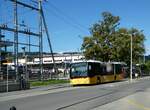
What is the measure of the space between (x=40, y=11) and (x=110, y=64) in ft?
38.9

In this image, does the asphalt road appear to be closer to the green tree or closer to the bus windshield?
the bus windshield

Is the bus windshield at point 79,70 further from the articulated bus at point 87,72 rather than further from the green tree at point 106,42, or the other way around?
the green tree at point 106,42

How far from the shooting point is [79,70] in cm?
4672

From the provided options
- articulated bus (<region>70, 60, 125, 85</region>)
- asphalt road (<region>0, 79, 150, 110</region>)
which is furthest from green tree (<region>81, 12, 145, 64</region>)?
asphalt road (<region>0, 79, 150, 110</region>)

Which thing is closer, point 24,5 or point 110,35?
point 24,5

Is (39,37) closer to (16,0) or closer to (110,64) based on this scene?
(16,0)

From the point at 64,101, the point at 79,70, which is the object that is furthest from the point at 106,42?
the point at 64,101

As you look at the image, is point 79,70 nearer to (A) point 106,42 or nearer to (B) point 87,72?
(B) point 87,72

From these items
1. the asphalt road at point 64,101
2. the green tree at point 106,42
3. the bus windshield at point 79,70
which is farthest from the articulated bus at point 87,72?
the green tree at point 106,42

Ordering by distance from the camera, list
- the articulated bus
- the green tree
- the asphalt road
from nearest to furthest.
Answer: the asphalt road → the articulated bus → the green tree

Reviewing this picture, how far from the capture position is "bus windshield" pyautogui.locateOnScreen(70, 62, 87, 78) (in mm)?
46497

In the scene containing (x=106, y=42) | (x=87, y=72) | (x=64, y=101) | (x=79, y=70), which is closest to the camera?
→ (x=64, y=101)

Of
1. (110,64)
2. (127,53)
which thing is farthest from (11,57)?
(127,53)

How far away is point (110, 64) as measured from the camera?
56.3 m
